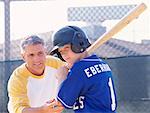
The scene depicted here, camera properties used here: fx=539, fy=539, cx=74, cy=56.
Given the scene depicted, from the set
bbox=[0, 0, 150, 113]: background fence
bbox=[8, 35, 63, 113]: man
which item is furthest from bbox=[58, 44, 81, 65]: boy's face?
bbox=[0, 0, 150, 113]: background fence

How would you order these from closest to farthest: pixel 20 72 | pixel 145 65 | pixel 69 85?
pixel 69 85 < pixel 20 72 < pixel 145 65

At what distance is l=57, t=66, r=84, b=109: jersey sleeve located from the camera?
3289mm

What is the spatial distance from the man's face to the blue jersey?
29.3 inches

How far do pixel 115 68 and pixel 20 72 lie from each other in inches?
66.8

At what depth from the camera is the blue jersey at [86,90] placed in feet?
10.8

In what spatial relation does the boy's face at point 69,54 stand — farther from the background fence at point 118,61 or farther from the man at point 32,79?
the background fence at point 118,61

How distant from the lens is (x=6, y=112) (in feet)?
18.1

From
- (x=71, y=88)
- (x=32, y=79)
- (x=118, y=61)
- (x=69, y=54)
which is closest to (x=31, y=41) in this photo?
(x=32, y=79)

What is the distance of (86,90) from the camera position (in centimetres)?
331

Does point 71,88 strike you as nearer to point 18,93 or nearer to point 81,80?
point 81,80

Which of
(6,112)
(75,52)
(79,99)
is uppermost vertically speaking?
(75,52)

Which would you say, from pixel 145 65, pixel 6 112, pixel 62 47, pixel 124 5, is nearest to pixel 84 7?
pixel 124 5

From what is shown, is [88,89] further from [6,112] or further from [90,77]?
[6,112]

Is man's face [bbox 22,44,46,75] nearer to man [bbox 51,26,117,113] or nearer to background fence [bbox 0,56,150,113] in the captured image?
man [bbox 51,26,117,113]
